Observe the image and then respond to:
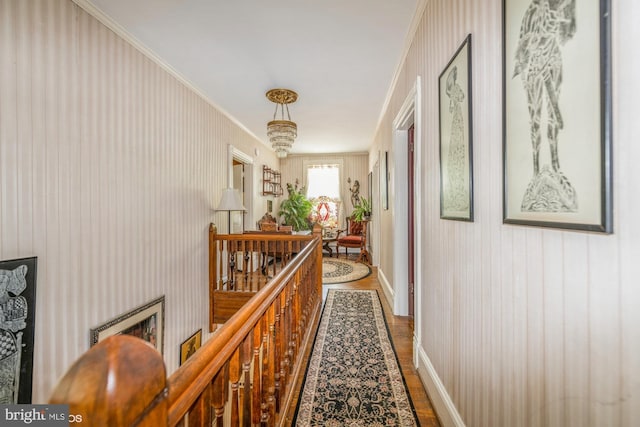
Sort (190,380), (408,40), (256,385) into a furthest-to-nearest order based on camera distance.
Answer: (408,40), (256,385), (190,380)

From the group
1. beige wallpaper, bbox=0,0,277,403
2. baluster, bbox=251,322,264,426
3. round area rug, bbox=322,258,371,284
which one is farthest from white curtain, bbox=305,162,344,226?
baluster, bbox=251,322,264,426

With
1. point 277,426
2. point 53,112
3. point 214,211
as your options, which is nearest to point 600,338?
point 277,426

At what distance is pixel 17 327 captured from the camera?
4.86 feet

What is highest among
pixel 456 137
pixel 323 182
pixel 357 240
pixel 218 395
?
pixel 323 182

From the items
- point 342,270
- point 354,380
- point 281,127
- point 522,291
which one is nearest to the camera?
point 522,291

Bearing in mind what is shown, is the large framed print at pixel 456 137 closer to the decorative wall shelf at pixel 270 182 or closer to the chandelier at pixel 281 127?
the chandelier at pixel 281 127

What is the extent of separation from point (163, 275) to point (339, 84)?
9.36ft

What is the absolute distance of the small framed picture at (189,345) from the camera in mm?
2948

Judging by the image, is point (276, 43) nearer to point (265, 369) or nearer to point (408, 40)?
point (408, 40)

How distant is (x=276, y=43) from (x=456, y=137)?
181cm

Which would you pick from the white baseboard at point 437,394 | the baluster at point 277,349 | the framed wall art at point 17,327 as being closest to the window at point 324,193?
the white baseboard at point 437,394

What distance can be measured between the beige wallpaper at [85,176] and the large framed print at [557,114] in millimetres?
2453

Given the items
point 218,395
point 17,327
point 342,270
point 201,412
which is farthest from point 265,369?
point 342,270

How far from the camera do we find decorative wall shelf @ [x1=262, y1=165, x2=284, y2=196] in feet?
19.5
